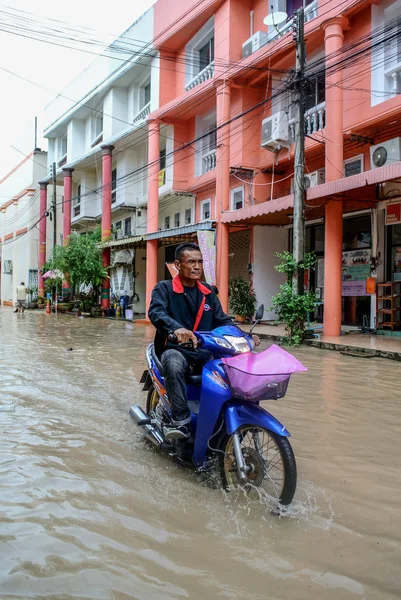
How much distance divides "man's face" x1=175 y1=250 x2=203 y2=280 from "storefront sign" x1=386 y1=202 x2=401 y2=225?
10327 millimetres

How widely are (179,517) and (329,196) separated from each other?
10436 mm

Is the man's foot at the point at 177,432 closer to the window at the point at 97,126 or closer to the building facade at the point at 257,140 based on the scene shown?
the building facade at the point at 257,140

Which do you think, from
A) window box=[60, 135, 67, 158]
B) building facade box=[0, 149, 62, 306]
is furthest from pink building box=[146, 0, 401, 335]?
building facade box=[0, 149, 62, 306]

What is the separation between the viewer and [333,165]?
1213 cm

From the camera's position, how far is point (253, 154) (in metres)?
16.7

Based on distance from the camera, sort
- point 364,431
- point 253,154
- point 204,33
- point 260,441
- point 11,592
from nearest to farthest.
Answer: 1. point 11,592
2. point 260,441
3. point 364,431
4. point 253,154
5. point 204,33

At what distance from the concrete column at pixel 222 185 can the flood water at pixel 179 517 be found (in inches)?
405

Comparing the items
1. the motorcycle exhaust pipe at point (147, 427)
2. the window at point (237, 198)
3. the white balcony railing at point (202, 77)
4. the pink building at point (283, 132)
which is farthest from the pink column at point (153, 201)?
the motorcycle exhaust pipe at point (147, 427)

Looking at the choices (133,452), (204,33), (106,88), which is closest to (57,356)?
(133,452)

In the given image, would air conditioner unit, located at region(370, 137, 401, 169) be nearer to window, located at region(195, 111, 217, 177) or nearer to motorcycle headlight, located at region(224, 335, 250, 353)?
window, located at region(195, 111, 217, 177)

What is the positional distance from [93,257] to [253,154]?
33.0ft

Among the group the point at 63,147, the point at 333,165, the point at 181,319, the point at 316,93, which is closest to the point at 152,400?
the point at 181,319

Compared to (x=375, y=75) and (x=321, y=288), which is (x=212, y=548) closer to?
(x=375, y=75)

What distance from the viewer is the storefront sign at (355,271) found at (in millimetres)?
14227
